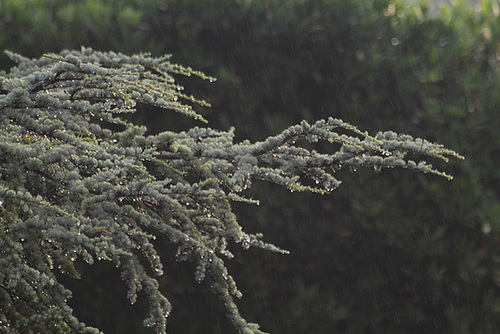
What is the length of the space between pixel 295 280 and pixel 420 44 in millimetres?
1902

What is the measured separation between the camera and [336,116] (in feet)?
14.0

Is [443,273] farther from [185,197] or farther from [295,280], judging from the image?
[185,197]

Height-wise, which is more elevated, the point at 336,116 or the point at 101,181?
the point at 336,116

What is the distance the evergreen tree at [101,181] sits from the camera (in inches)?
76.2

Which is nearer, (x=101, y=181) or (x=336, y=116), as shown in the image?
(x=101, y=181)

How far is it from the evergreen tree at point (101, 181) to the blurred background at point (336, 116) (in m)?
1.62

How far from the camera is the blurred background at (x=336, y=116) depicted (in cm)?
394

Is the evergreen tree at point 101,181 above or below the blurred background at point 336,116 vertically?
below

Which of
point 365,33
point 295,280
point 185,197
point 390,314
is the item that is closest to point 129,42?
point 365,33

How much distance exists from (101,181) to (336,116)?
2488mm

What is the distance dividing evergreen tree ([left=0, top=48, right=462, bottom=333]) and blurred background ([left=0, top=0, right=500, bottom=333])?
1621 mm

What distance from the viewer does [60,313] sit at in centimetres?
199

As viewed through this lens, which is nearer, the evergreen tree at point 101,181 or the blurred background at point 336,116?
the evergreen tree at point 101,181

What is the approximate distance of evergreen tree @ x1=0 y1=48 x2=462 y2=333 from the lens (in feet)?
6.35
